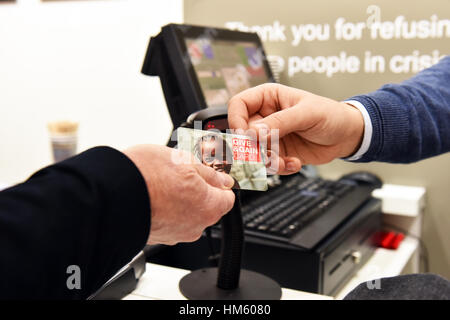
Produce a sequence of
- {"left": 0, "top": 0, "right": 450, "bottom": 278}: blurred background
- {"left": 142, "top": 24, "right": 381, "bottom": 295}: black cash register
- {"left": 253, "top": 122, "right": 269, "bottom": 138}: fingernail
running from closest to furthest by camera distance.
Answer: {"left": 253, "top": 122, "right": 269, "bottom": 138}: fingernail, {"left": 142, "top": 24, "right": 381, "bottom": 295}: black cash register, {"left": 0, "top": 0, "right": 450, "bottom": 278}: blurred background

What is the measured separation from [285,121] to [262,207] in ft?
1.68

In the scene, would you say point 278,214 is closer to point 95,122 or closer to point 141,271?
point 141,271

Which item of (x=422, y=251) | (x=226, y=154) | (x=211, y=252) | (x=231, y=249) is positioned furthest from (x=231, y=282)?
(x=422, y=251)

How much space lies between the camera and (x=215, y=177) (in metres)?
0.67

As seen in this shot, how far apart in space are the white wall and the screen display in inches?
23.2

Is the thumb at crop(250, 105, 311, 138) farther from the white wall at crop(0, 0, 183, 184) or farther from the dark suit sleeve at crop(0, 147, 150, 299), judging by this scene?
the white wall at crop(0, 0, 183, 184)

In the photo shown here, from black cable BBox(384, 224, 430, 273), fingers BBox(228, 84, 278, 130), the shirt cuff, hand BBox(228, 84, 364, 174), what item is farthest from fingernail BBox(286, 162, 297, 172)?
black cable BBox(384, 224, 430, 273)

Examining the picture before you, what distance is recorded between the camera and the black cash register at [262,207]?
1.06 meters

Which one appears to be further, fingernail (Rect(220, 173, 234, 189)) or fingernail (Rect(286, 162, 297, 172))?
fingernail (Rect(286, 162, 297, 172))

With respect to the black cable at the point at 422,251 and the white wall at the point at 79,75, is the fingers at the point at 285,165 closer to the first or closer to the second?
the black cable at the point at 422,251

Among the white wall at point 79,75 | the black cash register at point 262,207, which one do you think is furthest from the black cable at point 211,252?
the white wall at point 79,75

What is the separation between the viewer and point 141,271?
1.04 m

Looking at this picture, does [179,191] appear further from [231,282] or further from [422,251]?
[422,251]

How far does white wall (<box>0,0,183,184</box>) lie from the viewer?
2023 millimetres
